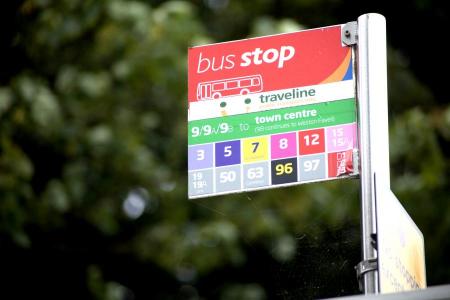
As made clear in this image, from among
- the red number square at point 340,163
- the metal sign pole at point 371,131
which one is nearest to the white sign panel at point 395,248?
A: the metal sign pole at point 371,131

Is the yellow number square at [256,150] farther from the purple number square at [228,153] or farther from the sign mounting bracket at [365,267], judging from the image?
the sign mounting bracket at [365,267]

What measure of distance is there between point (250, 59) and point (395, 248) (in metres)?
0.87

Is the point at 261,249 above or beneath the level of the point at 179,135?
beneath

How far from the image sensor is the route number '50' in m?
4.12

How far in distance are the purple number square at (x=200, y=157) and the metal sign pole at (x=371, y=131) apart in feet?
1.66

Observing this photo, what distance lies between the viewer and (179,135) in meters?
9.57

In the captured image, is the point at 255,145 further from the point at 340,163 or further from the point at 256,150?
the point at 340,163

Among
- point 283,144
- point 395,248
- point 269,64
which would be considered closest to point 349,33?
point 269,64

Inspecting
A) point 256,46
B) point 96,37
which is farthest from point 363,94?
point 96,37

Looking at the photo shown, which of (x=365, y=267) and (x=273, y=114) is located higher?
(x=273, y=114)

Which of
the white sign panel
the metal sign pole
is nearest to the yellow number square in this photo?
the metal sign pole

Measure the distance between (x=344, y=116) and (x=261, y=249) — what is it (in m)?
4.16

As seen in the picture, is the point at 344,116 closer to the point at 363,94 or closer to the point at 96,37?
the point at 363,94

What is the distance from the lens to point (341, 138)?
4070mm
